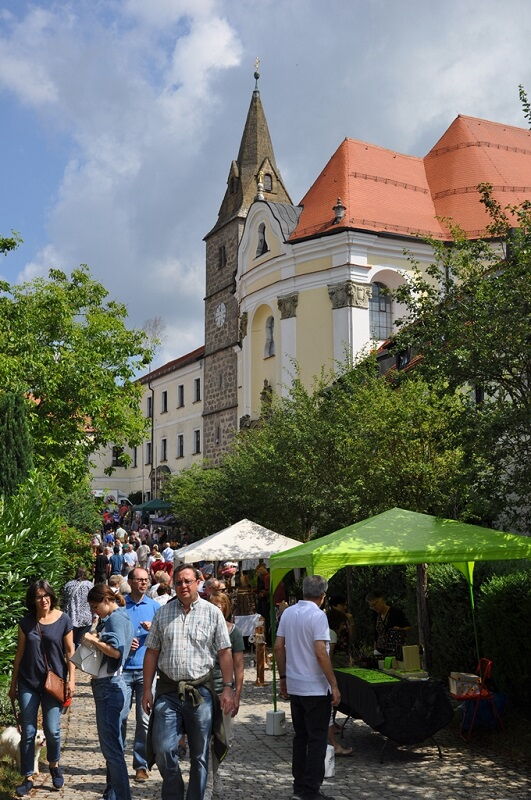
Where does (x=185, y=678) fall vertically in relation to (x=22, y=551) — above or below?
below

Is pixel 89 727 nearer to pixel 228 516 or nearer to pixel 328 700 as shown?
pixel 328 700

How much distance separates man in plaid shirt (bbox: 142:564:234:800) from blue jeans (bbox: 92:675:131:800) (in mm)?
634

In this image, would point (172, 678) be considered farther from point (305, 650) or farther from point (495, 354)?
point (495, 354)

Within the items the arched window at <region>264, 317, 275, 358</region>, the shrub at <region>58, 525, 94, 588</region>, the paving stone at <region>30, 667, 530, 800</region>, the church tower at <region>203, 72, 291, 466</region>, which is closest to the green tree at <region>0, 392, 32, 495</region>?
the shrub at <region>58, 525, 94, 588</region>

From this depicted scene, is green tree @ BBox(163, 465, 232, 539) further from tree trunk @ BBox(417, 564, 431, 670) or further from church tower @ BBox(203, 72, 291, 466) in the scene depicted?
tree trunk @ BBox(417, 564, 431, 670)

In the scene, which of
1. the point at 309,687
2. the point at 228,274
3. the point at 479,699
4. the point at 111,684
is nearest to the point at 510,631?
the point at 479,699

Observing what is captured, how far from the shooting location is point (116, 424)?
993 inches

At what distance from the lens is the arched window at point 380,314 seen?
38688 mm

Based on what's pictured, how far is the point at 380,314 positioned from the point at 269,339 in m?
6.41

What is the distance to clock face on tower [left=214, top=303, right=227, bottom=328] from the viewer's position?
5041 cm

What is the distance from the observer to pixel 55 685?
298 inches

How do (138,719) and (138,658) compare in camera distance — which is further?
(138,719)

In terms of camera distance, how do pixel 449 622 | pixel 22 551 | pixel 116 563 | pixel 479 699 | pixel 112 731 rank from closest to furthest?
pixel 112 731, pixel 479 699, pixel 22 551, pixel 449 622, pixel 116 563

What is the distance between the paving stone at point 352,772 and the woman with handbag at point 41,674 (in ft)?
1.18
